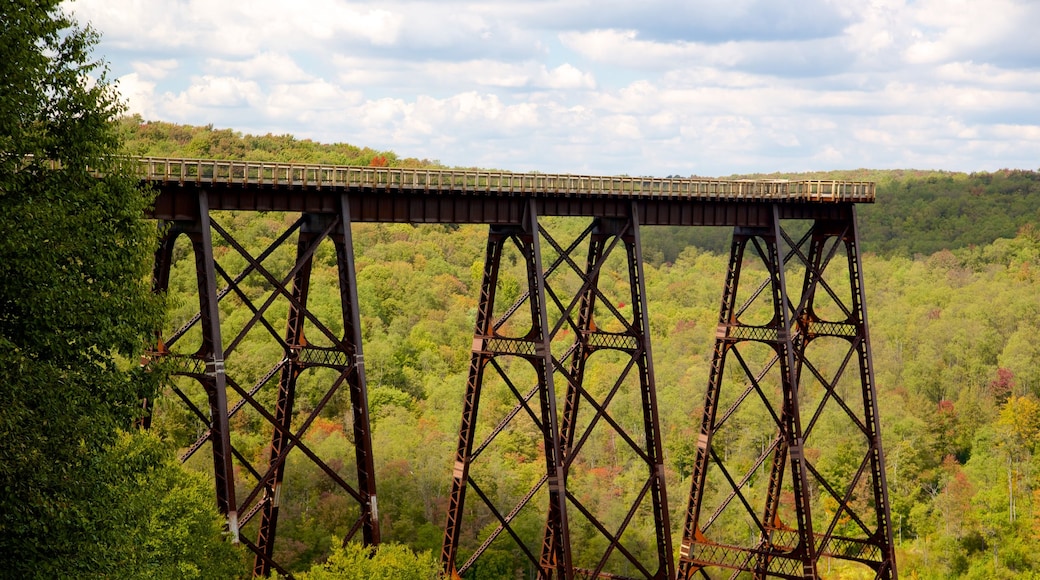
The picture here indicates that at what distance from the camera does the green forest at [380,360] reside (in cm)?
1647

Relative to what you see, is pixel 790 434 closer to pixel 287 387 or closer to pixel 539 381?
pixel 539 381

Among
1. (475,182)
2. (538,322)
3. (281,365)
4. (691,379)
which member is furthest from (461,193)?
(691,379)

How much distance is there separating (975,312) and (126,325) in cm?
9421

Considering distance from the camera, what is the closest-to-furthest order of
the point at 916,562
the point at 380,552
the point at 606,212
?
the point at 380,552
the point at 606,212
the point at 916,562

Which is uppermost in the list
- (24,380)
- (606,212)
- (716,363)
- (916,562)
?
(606,212)

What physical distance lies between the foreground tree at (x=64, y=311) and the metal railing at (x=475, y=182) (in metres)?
3.74

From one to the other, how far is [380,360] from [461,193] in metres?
47.2

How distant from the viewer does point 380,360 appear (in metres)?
74.7

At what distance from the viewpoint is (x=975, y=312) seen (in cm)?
10162

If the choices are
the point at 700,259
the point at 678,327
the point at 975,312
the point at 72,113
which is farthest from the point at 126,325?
the point at 700,259

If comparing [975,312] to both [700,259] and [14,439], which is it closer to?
[700,259]

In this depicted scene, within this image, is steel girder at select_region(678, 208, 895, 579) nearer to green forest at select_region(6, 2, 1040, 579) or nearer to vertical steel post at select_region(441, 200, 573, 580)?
green forest at select_region(6, 2, 1040, 579)

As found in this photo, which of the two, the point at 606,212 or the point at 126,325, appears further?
the point at 606,212

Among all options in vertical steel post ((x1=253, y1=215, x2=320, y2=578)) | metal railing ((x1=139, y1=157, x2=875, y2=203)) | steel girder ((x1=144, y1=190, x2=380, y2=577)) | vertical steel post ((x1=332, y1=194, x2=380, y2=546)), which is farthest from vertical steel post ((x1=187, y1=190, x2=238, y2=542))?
vertical steel post ((x1=332, y1=194, x2=380, y2=546))
